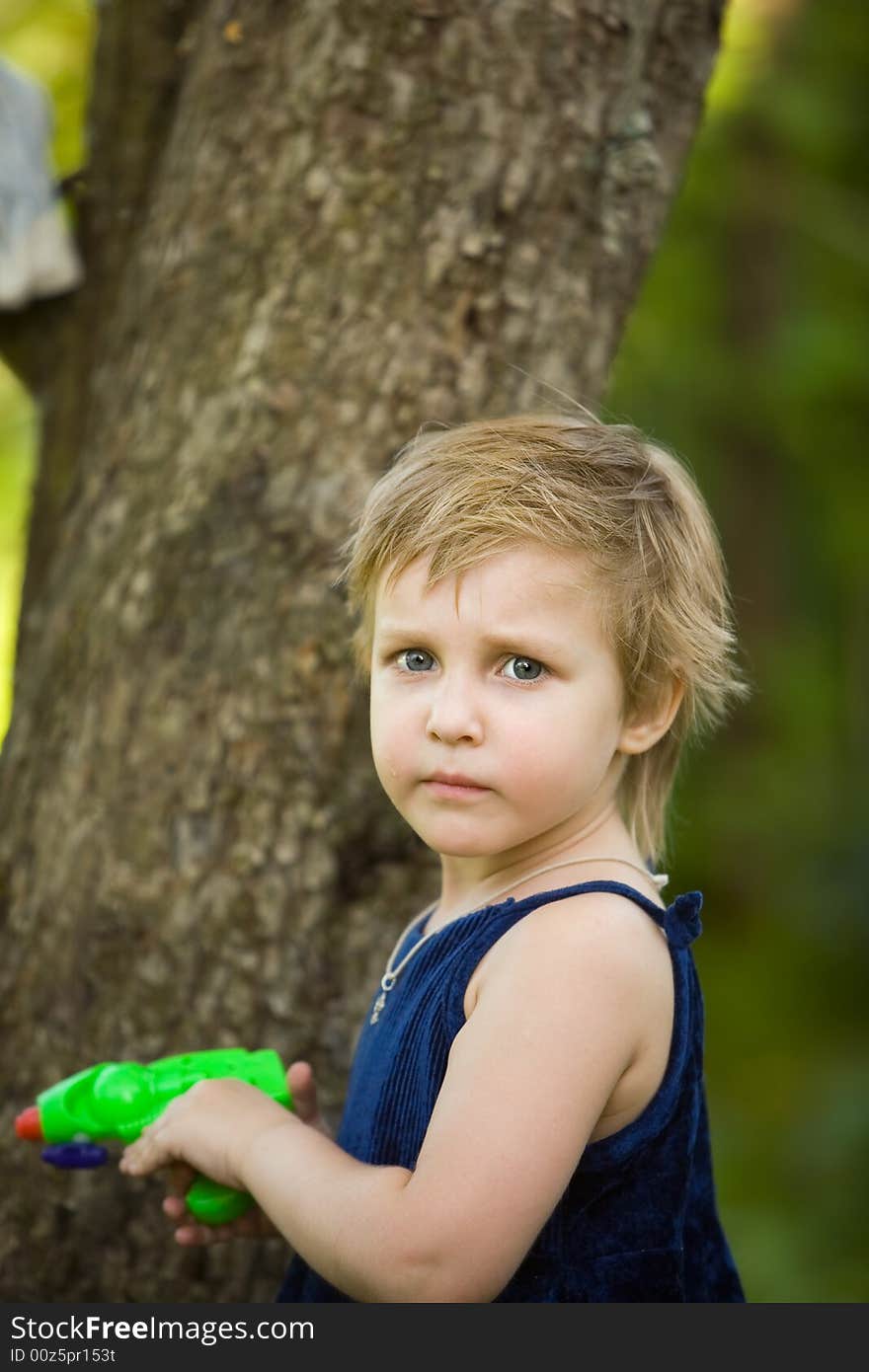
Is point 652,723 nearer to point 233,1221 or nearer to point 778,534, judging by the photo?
A: point 233,1221

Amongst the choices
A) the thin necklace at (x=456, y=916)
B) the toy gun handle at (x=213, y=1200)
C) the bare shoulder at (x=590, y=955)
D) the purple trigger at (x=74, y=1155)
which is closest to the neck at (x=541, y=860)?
the thin necklace at (x=456, y=916)

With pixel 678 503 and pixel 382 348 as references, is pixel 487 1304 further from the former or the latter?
pixel 382 348

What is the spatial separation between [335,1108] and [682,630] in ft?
3.23

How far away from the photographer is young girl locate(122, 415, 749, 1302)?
121 cm

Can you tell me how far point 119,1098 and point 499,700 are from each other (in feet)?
2.34

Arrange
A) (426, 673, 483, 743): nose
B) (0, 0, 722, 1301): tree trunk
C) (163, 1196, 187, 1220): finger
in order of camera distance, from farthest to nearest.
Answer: (0, 0, 722, 1301): tree trunk < (163, 1196, 187, 1220): finger < (426, 673, 483, 743): nose

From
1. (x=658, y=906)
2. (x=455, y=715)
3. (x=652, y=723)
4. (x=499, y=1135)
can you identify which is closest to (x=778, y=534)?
(x=652, y=723)

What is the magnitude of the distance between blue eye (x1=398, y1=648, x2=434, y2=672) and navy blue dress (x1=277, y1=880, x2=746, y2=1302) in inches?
11.0

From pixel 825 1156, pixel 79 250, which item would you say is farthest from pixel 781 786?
pixel 79 250

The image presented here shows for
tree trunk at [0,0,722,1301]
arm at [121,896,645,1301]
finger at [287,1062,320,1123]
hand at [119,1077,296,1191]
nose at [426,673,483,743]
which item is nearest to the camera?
arm at [121,896,645,1301]

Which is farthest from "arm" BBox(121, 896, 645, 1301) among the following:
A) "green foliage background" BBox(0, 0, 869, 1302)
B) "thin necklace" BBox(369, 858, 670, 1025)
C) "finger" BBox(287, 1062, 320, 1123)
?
"green foliage background" BBox(0, 0, 869, 1302)

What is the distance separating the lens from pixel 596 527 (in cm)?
140

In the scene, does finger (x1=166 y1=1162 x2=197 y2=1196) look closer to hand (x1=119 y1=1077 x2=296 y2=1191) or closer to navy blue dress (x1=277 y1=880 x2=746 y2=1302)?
hand (x1=119 y1=1077 x2=296 y2=1191)

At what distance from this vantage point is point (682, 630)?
145 centimetres
